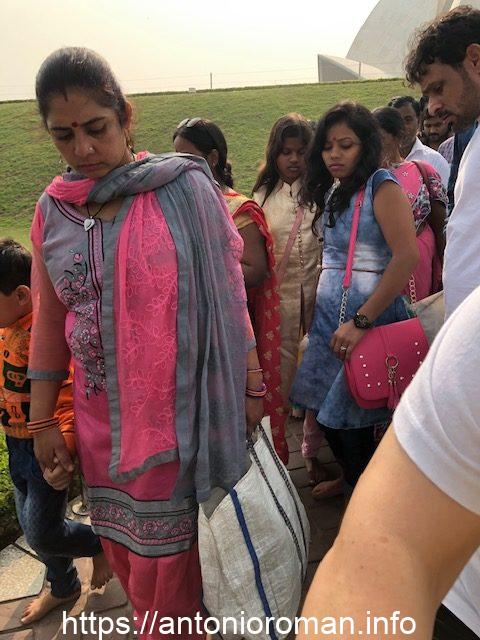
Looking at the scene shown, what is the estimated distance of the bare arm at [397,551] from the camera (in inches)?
23.7

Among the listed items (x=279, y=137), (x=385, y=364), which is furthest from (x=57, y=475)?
(x=279, y=137)

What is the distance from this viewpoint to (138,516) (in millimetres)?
1551

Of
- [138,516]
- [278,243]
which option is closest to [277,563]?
[138,516]

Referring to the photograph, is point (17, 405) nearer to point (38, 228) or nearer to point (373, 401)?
point (38, 228)

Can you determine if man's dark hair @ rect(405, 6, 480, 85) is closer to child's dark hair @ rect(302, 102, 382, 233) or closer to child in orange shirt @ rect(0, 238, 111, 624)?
child's dark hair @ rect(302, 102, 382, 233)

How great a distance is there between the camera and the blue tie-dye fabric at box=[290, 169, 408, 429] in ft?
7.02

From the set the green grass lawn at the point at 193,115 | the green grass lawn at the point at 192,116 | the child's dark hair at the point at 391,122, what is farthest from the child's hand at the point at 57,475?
the green grass lawn at the point at 193,115

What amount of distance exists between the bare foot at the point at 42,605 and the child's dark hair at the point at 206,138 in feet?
6.17

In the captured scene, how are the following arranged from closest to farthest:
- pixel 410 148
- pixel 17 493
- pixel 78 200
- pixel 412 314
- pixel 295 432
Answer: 1. pixel 78 200
2. pixel 17 493
3. pixel 412 314
4. pixel 295 432
5. pixel 410 148

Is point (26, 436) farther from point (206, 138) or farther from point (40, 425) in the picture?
point (206, 138)

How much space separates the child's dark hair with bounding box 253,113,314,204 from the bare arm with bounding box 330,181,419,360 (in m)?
0.83

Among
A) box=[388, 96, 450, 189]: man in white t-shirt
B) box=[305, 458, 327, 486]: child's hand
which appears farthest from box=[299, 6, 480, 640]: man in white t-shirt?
box=[388, 96, 450, 189]: man in white t-shirt

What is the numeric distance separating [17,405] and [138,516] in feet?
1.98

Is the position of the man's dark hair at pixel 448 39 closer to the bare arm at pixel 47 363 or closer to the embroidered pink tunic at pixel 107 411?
the embroidered pink tunic at pixel 107 411
